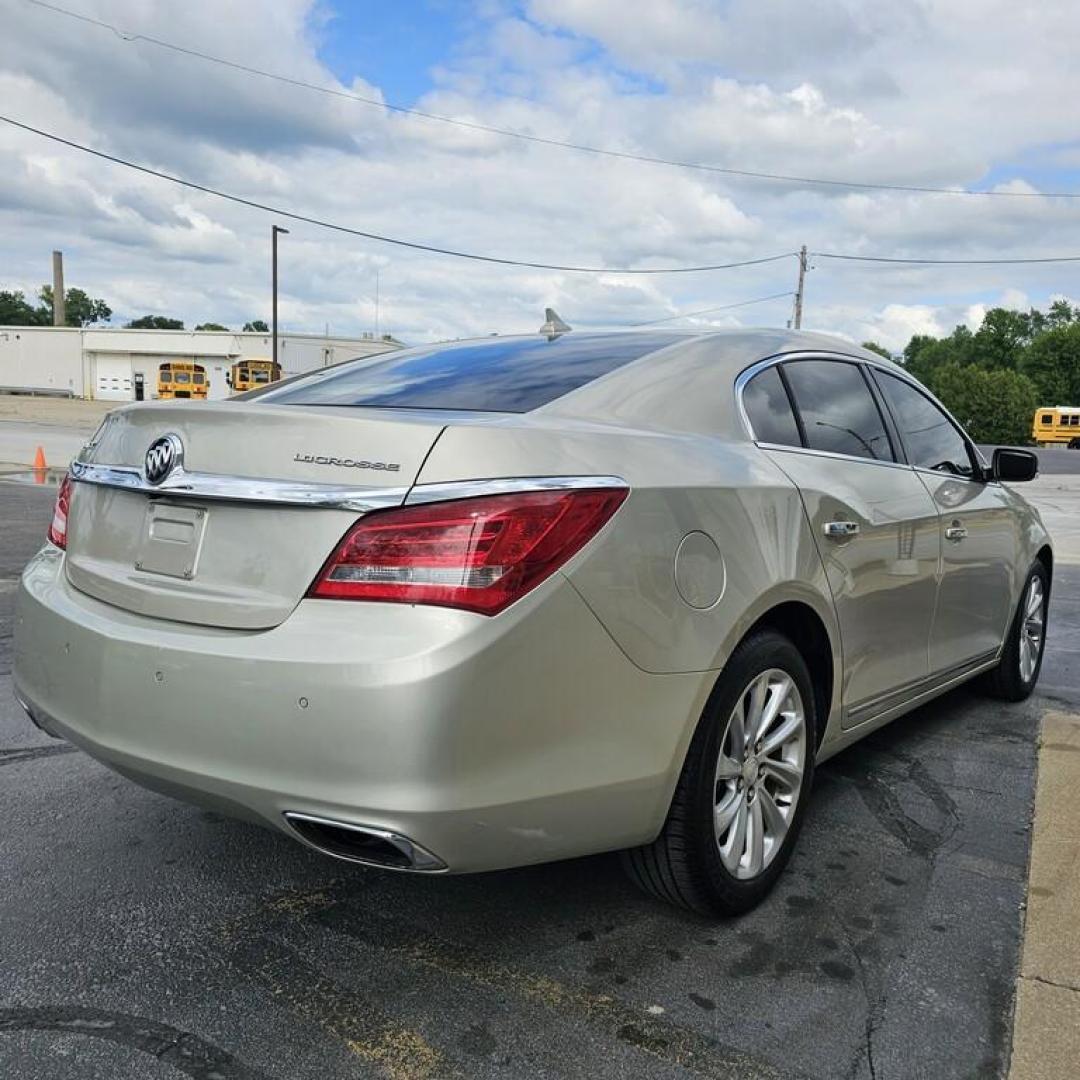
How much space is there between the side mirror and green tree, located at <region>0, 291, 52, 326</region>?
12711 cm

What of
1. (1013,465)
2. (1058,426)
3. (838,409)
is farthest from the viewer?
(1058,426)

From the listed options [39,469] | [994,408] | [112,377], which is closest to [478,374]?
[39,469]

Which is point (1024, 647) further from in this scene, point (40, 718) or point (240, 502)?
point (40, 718)

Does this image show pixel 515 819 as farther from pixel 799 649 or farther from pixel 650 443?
pixel 799 649

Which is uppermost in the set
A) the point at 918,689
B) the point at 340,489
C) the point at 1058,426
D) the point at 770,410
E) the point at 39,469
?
the point at 770,410

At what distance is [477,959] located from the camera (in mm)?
2539

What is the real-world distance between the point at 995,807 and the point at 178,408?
307cm

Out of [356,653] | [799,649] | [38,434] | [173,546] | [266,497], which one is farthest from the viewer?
[38,434]

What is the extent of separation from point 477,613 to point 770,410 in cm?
149

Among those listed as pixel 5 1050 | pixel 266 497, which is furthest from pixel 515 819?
pixel 5 1050

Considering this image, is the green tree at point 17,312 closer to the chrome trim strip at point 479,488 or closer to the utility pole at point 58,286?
the utility pole at point 58,286

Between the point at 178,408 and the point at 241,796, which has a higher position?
the point at 178,408

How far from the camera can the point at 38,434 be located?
30.0m

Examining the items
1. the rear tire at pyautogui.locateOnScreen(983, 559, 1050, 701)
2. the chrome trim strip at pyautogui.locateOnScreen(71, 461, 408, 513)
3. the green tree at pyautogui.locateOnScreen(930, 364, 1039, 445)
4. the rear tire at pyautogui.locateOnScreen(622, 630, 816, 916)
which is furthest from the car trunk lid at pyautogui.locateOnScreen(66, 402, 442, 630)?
the green tree at pyautogui.locateOnScreen(930, 364, 1039, 445)
